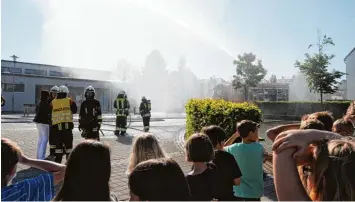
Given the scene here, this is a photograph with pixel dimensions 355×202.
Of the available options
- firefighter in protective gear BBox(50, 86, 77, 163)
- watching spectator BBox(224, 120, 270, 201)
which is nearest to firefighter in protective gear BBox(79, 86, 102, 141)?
firefighter in protective gear BBox(50, 86, 77, 163)

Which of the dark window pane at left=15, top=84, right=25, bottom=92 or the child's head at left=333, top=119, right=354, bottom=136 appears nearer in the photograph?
the child's head at left=333, top=119, right=354, bottom=136

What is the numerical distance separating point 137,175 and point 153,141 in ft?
4.75

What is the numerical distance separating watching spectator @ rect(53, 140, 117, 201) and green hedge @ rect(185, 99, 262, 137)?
6.55 metres

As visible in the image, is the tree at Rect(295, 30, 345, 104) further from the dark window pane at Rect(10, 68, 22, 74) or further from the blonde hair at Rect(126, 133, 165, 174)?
the dark window pane at Rect(10, 68, 22, 74)

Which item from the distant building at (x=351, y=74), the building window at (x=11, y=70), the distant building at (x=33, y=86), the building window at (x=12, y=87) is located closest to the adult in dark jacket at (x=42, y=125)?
the distant building at (x=33, y=86)

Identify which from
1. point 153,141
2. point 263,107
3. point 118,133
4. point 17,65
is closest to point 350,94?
point 263,107

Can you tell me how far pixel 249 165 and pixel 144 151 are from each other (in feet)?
4.83

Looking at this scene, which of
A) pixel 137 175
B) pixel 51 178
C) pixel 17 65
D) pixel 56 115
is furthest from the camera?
pixel 17 65

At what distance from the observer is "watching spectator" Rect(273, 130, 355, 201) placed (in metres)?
1.56

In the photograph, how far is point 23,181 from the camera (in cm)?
229

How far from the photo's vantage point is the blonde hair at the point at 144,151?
3004mm

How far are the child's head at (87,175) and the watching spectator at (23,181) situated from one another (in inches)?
15.0

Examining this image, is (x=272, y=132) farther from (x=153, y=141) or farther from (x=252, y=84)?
(x=252, y=84)

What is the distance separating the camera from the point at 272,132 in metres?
2.47
